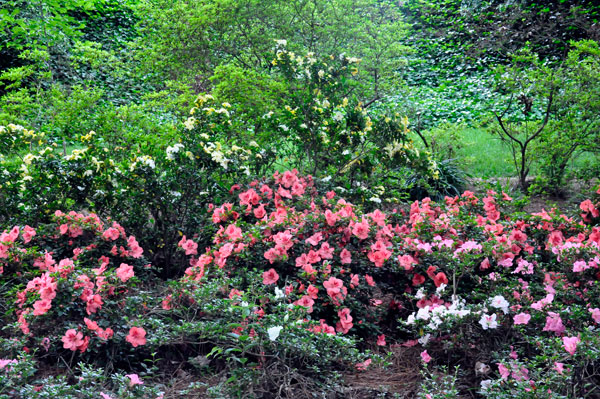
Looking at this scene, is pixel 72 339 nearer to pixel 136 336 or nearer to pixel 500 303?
pixel 136 336

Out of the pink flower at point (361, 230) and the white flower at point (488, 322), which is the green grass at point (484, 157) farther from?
the white flower at point (488, 322)

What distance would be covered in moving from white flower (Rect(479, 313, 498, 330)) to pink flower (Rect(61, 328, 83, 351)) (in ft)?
6.03

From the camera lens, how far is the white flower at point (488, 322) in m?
2.43

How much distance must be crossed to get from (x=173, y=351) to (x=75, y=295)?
54 centimetres

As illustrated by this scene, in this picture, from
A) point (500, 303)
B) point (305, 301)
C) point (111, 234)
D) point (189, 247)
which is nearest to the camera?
point (500, 303)

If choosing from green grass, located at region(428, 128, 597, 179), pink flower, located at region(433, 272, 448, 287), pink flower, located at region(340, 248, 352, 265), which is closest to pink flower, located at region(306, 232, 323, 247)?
pink flower, located at region(340, 248, 352, 265)

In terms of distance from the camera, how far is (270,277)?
285cm

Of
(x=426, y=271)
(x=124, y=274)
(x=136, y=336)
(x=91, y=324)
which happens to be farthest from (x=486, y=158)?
(x=91, y=324)

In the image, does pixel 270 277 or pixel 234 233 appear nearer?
pixel 270 277

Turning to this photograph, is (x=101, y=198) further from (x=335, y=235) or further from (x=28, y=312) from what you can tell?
(x=335, y=235)

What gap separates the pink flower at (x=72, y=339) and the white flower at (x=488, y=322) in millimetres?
1837

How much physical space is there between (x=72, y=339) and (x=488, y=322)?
1.90m

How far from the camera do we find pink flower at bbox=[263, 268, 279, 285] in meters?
2.82

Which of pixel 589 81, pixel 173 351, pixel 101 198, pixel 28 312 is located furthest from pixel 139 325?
pixel 589 81
